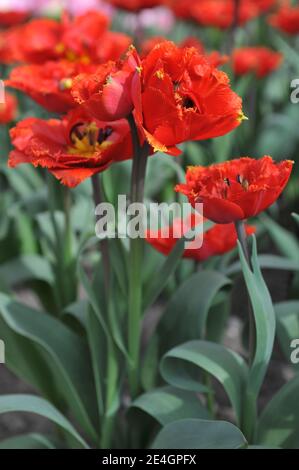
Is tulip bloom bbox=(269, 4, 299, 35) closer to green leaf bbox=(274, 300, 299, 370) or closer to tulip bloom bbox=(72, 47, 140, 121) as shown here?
green leaf bbox=(274, 300, 299, 370)

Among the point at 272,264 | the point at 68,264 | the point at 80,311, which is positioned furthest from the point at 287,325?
the point at 68,264

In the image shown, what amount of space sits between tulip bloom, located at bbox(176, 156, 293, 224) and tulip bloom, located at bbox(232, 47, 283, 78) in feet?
3.63

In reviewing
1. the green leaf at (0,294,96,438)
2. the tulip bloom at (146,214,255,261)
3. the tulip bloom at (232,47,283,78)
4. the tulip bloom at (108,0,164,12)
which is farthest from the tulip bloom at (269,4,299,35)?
the green leaf at (0,294,96,438)

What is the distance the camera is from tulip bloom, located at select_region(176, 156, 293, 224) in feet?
2.47

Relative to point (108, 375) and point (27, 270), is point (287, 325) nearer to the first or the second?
point (108, 375)

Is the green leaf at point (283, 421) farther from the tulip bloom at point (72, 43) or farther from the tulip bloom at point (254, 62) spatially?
the tulip bloom at point (254, 62)

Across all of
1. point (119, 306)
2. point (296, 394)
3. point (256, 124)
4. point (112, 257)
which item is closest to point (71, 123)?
point (112, 257)

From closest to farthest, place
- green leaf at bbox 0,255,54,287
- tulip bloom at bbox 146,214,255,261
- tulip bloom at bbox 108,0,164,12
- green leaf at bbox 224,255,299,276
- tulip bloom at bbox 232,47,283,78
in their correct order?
1. tulip bloom at bbox 146,214,255,261
2. green leaf at bbox 224,255,299,276
3. green leaf at bbox 0,255,54,287
4. tulip bloom at bbox 232,47,283,78
5. tulip bloom at bbox 108,0,164,12

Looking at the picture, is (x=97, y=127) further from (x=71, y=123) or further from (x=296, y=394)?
(x=296, y=394)

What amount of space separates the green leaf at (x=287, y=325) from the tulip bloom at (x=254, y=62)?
0.92 m

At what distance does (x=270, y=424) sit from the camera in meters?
0.92

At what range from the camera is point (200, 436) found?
0.82 meters

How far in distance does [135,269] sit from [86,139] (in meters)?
0.16
